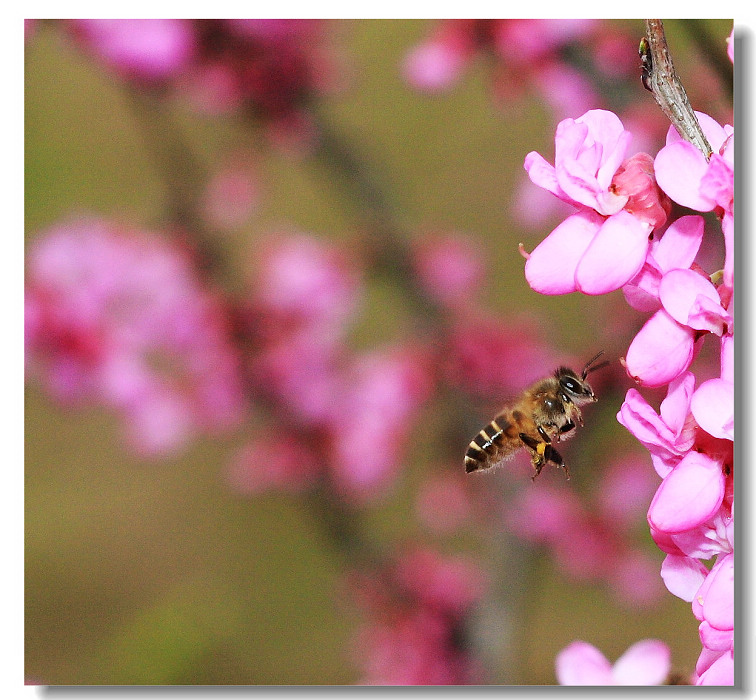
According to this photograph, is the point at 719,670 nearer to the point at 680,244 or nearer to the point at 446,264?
the point at 680,244

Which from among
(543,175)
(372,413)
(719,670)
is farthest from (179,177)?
(719,670)

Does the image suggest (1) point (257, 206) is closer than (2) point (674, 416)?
No

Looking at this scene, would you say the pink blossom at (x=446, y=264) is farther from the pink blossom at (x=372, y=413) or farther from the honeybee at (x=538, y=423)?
the honeybee at (x=538, y=423)

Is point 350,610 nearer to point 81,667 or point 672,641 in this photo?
point 81,667

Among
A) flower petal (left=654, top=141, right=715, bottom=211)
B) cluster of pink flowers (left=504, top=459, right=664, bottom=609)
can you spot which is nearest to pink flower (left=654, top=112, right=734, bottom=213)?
flower petal (left=654, top=141, right=715, bottom=211)

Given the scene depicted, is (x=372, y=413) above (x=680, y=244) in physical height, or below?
above

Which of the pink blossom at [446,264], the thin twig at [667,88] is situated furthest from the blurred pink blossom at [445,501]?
the thin twig at [667,88]

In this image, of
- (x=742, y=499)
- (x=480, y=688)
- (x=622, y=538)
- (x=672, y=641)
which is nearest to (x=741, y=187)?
(x=742, y=499)
